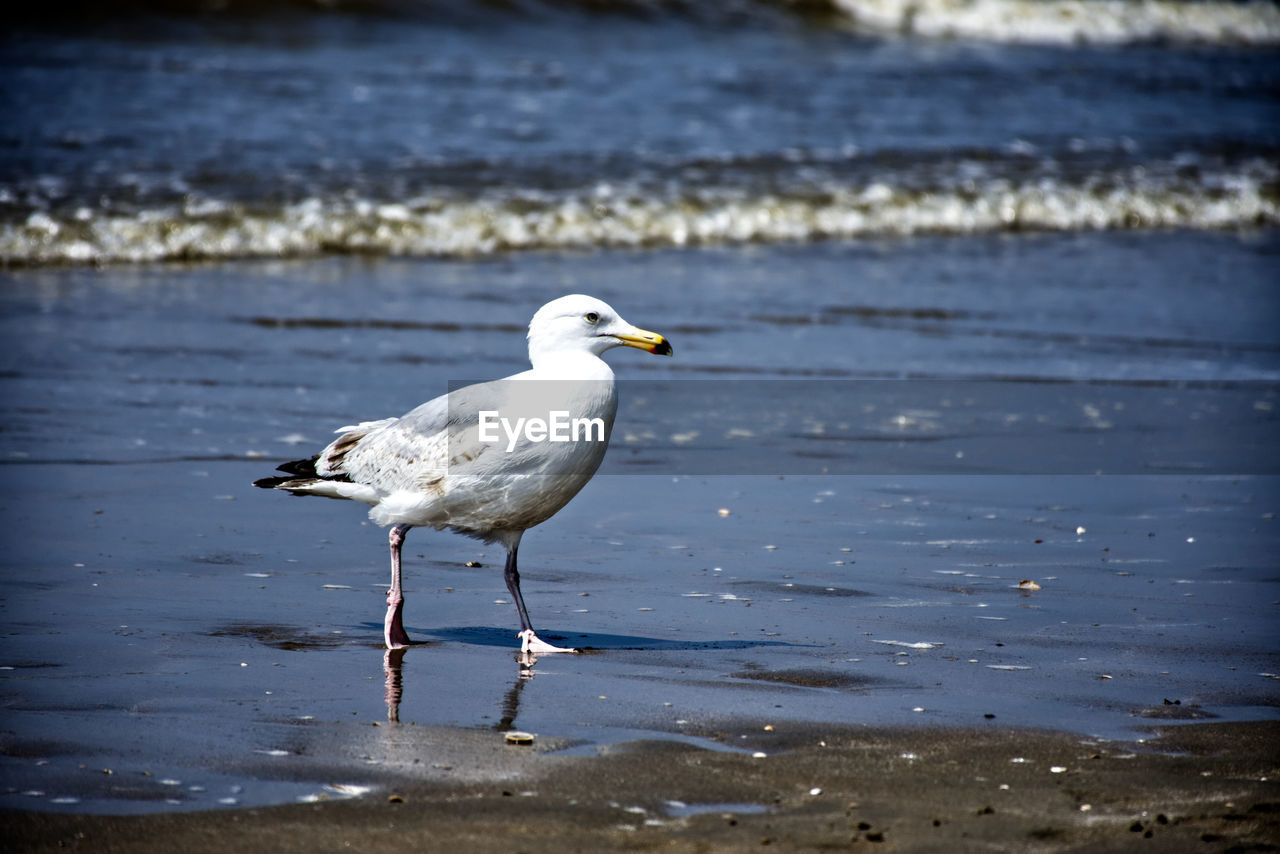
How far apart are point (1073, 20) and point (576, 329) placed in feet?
91.7

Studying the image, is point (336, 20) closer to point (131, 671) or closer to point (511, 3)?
point (511, 3)

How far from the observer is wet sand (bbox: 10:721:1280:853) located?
3.50m

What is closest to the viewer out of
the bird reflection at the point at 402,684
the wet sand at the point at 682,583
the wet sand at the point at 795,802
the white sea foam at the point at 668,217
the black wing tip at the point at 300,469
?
the wet sand at the point at 795,802

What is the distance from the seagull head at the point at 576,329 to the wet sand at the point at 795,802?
5.54ft

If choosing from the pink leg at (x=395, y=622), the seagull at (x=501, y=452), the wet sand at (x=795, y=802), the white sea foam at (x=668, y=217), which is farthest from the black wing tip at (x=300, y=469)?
the white sea foam at (x=668, y=217)

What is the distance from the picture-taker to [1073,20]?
30719 millimetres

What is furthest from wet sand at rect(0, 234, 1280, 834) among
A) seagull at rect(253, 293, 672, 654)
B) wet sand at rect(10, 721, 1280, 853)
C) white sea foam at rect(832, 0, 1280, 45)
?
white sea foam at rect(832, 0, 1280, 45)

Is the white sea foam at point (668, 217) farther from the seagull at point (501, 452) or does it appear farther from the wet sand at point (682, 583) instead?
the seagull at point (501, 452)

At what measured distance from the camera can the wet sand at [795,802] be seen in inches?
138

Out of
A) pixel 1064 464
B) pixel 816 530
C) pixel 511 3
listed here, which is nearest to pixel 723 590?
pixel 816 530

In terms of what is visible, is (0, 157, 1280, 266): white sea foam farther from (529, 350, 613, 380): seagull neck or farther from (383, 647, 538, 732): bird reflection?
(383, 647, 538, 732): bird reflection

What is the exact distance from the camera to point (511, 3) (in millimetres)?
25469

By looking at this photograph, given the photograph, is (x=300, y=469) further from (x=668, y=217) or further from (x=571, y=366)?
(x=668, y=217)

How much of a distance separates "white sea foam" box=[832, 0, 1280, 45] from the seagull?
80.4 feet
